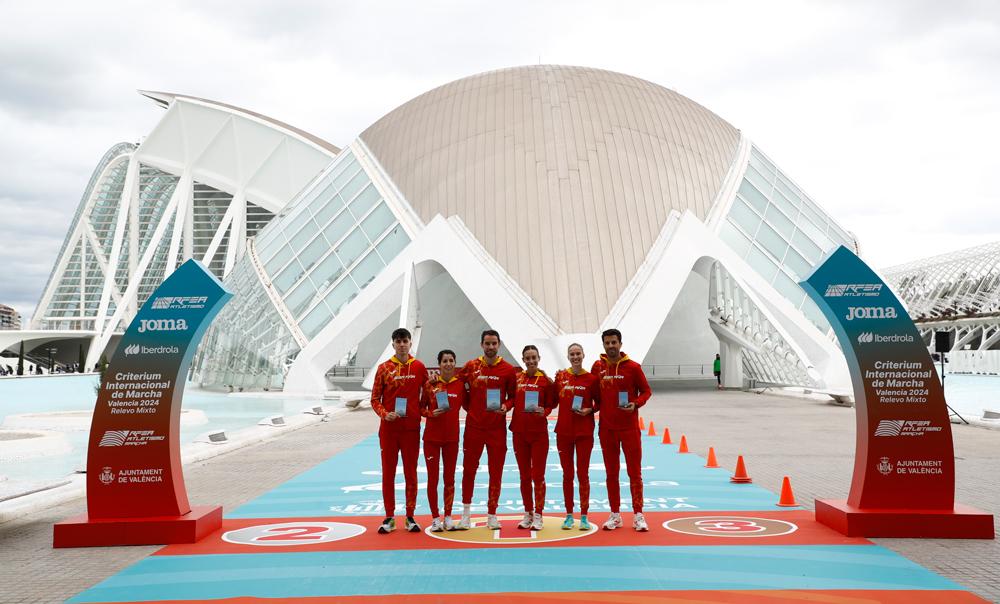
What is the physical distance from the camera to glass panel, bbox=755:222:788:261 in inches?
1119

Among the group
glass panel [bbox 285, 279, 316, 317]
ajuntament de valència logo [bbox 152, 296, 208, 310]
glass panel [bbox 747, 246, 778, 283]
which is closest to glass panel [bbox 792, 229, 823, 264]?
glass panel [bbox 747, 246, 778, 283]

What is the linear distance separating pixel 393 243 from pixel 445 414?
21545 mm

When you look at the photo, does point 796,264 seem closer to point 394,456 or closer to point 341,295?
point 341,295

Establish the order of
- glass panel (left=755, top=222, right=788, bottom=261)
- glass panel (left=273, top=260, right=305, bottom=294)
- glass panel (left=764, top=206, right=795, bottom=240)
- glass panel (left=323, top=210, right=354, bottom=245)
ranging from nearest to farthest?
glass panel (left=755, top=222, right=788, bottom=261) → glass panel (left=273, top=260, right=305, bottom=294) → glass panel (left=764, top=206, right=795, bottom=240) → glass panel (left=323, top=210, right=354, bottom=245)

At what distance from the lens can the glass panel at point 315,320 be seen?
27.2 metres

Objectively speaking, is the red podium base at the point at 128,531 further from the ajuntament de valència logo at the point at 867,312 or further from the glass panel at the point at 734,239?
the glass panel at the point at 734,239

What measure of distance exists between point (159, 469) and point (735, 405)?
18.2 m

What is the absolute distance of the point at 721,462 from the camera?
11.6m

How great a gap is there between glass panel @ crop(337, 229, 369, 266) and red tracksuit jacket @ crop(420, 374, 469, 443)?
22103mm

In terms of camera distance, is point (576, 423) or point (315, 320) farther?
point (315, 320)

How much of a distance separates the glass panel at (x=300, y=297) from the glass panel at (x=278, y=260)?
67.6 inches

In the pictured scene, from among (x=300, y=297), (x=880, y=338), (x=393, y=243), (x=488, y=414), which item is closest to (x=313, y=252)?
(x=300, y=297)

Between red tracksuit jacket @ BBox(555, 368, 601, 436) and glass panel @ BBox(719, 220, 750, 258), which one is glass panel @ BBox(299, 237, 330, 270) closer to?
glass panel @ BBox(719, 220, 750, 258)

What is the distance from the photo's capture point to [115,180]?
6506 centimetres
